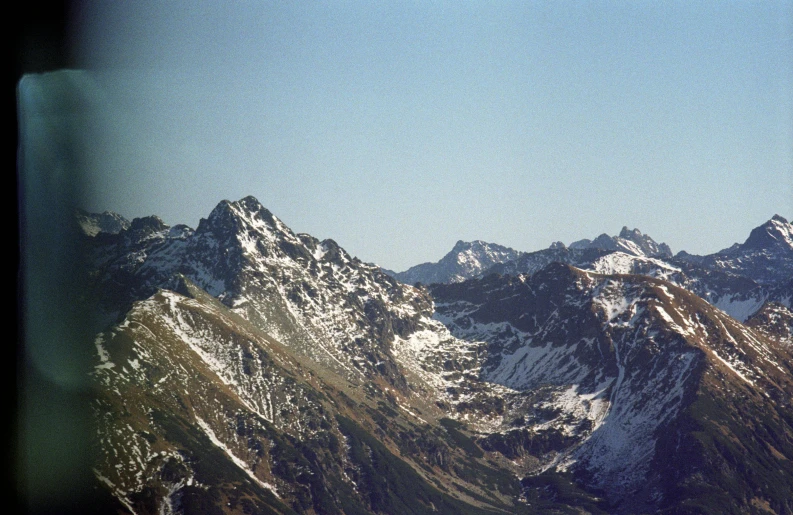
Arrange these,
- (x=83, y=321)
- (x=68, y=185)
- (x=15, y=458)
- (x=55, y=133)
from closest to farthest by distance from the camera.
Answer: (x=15, y=458)
(x=55, y=133)
(x=68, y=185)
(x=83, y=321)

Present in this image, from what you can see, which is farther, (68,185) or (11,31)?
(68,185)

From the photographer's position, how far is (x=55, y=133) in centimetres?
4272

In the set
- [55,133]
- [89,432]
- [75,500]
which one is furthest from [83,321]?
[55,133]

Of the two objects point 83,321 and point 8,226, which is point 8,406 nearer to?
point 8,226

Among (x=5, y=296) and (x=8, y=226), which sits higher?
(x=8, y=226)

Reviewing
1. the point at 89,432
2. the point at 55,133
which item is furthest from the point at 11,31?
the point at 89,432

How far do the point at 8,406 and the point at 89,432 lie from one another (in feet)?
568

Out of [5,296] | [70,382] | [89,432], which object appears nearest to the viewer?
[5,296]

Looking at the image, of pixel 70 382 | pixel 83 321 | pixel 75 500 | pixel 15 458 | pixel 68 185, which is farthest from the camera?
pixel 83 321

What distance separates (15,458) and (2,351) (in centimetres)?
329

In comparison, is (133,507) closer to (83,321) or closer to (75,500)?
(83,321)

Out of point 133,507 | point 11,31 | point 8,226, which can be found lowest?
point 133,507

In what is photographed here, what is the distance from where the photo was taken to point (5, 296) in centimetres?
1945

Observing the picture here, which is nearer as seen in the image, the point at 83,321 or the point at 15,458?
the point at 15,458
